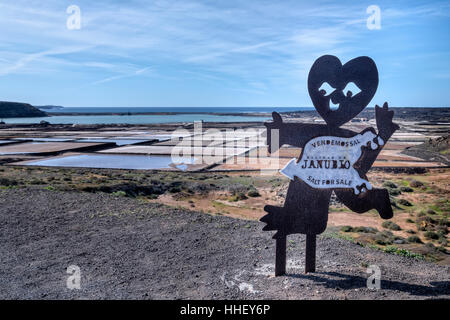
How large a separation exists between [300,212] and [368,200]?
1.60 m

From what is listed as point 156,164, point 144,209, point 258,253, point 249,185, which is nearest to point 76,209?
point 144,209

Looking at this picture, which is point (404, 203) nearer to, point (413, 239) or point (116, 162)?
point (413, 239)

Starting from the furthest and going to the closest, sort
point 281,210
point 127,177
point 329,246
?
1. point 127,177
2. point 329,246
3. point 281,210

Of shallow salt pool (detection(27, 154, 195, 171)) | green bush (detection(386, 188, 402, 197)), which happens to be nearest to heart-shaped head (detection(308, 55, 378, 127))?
green bush (detection(386, 188, 402, 197))

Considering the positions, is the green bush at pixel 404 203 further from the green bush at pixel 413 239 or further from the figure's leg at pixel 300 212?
the figure's leg at pixel 300 212

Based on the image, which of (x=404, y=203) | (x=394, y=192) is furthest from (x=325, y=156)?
(x=394, y=192)

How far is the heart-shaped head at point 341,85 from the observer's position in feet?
26.4

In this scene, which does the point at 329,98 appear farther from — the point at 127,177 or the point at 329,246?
the point at 127,177

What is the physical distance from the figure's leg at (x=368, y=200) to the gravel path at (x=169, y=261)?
1.44m

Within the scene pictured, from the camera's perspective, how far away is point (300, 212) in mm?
8062

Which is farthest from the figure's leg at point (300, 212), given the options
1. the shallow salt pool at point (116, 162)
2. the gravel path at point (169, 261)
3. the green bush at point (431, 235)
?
the shallow salt pool at point (116, 162)
